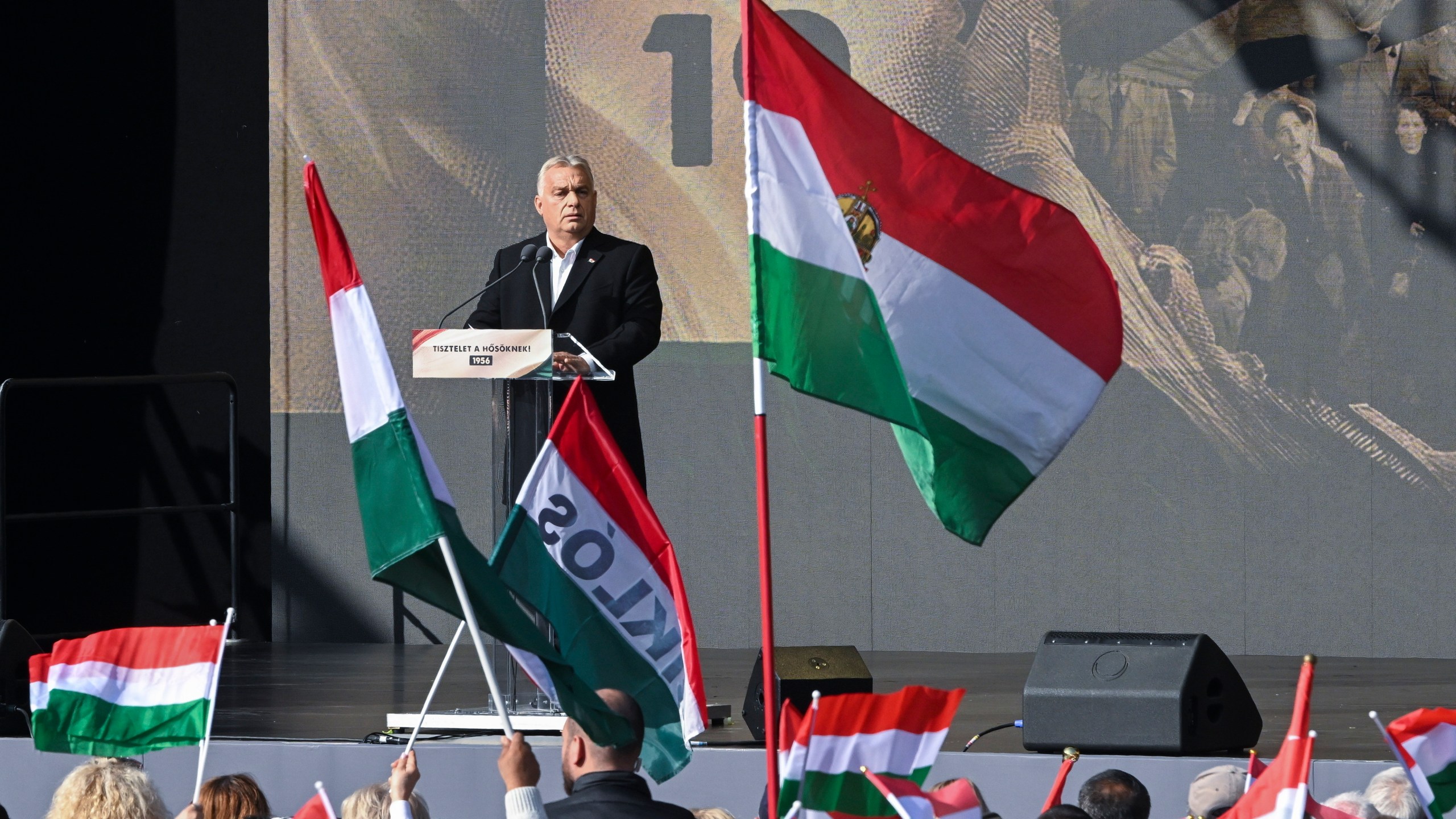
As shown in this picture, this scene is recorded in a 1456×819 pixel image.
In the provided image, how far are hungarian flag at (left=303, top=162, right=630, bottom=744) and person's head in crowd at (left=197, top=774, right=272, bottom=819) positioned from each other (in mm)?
541

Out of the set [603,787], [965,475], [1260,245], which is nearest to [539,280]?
[965,475]

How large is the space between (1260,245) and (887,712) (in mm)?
5227

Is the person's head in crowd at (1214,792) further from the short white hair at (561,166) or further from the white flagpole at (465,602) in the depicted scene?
the short white hair at (561,166)

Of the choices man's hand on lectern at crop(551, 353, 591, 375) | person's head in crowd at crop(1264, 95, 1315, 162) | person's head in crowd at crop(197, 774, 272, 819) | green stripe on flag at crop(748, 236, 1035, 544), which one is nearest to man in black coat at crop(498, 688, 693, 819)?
green stripe on flag at crop(748, 236, 1035, 544)

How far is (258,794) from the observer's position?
3818 mm

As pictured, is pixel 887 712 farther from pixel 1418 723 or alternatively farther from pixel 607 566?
pixel 607 566

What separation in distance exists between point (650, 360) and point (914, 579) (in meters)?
1.50

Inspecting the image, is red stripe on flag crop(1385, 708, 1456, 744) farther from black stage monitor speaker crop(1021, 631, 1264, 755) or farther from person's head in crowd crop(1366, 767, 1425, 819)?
black stage monitor speaker crop(1021, 631, 1264, 755)

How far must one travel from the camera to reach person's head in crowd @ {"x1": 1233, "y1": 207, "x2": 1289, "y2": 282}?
8.16 meters

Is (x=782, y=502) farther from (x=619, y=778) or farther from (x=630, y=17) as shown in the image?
(x=619, y=778)

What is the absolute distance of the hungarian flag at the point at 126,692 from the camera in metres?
4.25

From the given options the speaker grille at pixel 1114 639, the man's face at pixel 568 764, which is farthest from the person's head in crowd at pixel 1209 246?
the man's face at pixel 568 764

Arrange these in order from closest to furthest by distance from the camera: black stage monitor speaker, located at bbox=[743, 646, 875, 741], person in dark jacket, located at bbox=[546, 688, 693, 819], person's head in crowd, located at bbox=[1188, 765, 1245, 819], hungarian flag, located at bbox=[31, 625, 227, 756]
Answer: person in dark jacket, located at bbox=[546, 688, 693, 819] → person's head in crowd, located at bbox=[1188, 765, 1245, 819] → hungarian flag, located at bbox=[31, 625, 227, 756] → black stage monitor speaker, located at bbox=[743, 646, 875, 741]

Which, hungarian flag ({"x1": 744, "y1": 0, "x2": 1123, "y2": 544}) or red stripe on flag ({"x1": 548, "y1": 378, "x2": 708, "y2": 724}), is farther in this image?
red stripe on flag ({"x1": 548, "y1": 378, "x2": 708, "y2": 724})
